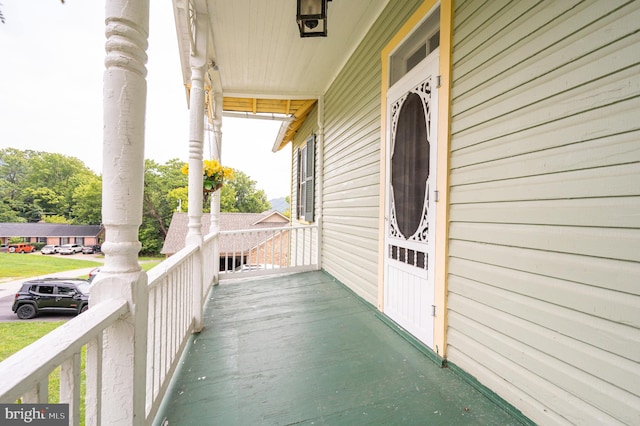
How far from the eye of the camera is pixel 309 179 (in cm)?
591

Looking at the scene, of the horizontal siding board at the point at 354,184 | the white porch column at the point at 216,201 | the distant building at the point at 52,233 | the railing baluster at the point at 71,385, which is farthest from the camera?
the white porch column at the point at 216,201

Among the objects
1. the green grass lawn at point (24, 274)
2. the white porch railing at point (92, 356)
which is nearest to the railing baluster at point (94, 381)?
the white porch railing at point (92, 356)

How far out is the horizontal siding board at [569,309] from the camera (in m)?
1.15

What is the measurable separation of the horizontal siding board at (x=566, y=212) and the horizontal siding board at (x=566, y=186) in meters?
0.03

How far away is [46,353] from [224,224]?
762 inches

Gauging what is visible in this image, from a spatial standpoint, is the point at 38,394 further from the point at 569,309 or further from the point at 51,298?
the point at 51,298

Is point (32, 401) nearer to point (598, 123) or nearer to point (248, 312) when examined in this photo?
point (598, 123)

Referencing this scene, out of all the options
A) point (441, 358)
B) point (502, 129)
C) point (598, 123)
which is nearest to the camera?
point (598, 123)

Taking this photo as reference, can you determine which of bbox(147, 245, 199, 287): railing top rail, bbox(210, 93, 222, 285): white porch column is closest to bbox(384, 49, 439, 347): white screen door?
bbox(147, 245, 199, 287): railing top rail

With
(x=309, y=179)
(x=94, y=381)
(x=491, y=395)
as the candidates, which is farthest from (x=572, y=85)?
(x=309, y=179)

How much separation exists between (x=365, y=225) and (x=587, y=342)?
2.39 metres

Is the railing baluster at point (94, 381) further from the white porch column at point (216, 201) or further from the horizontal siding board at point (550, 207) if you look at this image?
the white porch column at point (216, 201)

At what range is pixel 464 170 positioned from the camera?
6.45ft

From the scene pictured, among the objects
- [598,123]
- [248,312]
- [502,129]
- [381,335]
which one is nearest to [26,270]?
[248,312]
